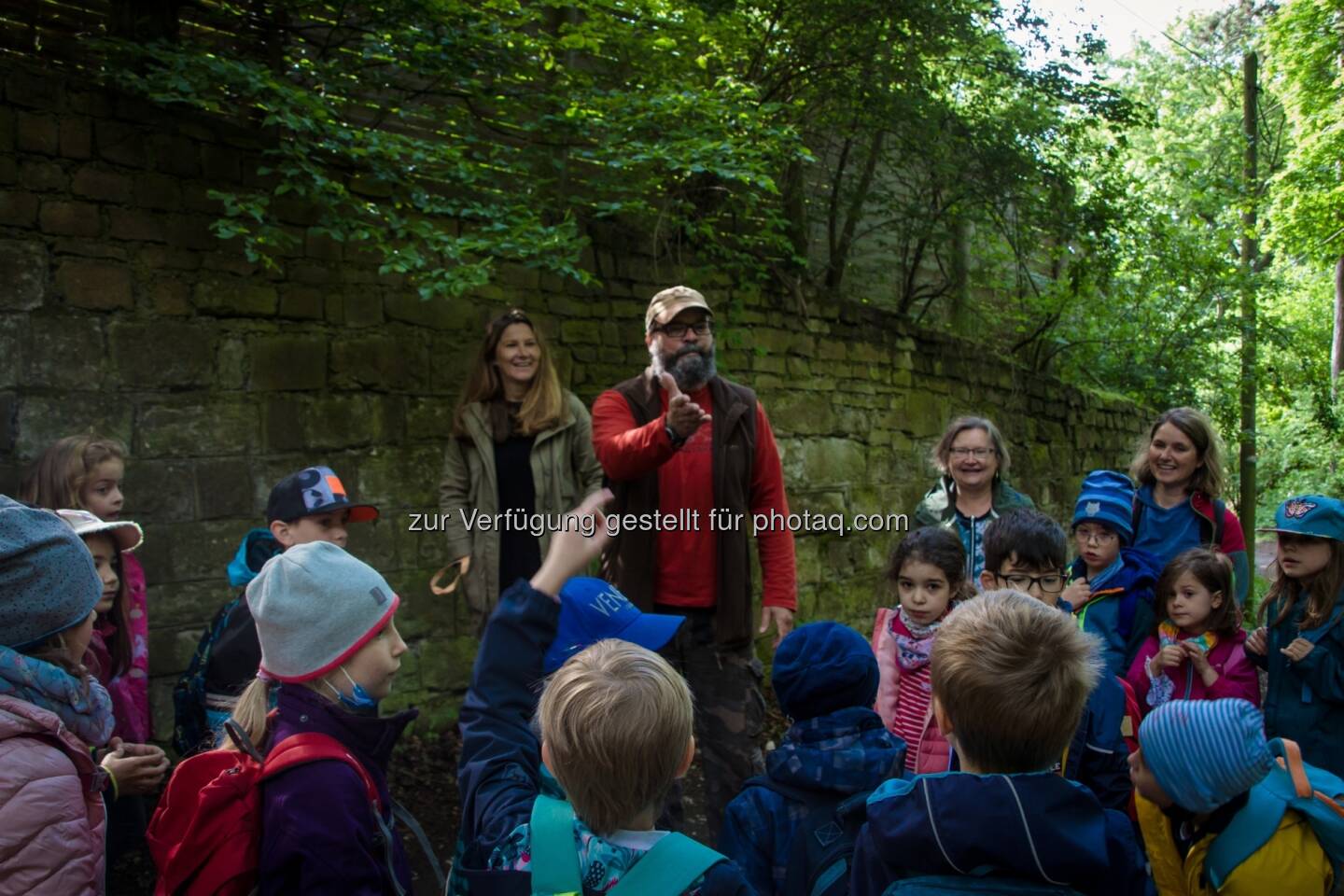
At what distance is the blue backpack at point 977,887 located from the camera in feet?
4.73

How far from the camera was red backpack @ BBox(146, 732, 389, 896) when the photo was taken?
5.18 feet

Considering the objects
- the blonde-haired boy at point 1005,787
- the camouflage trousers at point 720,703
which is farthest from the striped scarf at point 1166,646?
the blonde-haired boy at point 1005,787

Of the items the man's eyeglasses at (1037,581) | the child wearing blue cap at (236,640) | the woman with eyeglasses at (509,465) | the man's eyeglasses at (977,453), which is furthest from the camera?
the woman with eyeglasses at (509,465)

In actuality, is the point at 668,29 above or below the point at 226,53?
above

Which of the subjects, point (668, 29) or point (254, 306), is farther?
point (668, 29)

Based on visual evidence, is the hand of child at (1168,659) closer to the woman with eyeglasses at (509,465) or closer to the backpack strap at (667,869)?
the woman with eyeglasses at (509,465)

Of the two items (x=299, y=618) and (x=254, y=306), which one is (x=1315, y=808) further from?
(x=254, y=306)

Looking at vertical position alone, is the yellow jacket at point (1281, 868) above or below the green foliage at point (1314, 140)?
below

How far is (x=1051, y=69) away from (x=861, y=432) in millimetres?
3150

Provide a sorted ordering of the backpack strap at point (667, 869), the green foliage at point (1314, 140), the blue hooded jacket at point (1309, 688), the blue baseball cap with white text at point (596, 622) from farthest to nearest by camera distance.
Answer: the green foliage at point (1314, 140), the blue hooded jacket at point (1309, 688), the blue baseball cap with white text at point (596, 622), the backpack strap at point (667, 869)

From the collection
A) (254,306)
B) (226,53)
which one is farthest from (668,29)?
(254,306)

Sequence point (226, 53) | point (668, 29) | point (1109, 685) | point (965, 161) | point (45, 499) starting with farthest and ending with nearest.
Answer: point (965, 161) → point (668, 29) → point (226, 53) → point (45, 499) → point (1109, 685)

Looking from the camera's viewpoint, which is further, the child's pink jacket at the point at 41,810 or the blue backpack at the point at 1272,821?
the blue backpack at the point at 1272,821

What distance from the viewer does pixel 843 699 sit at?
6.31 feet
